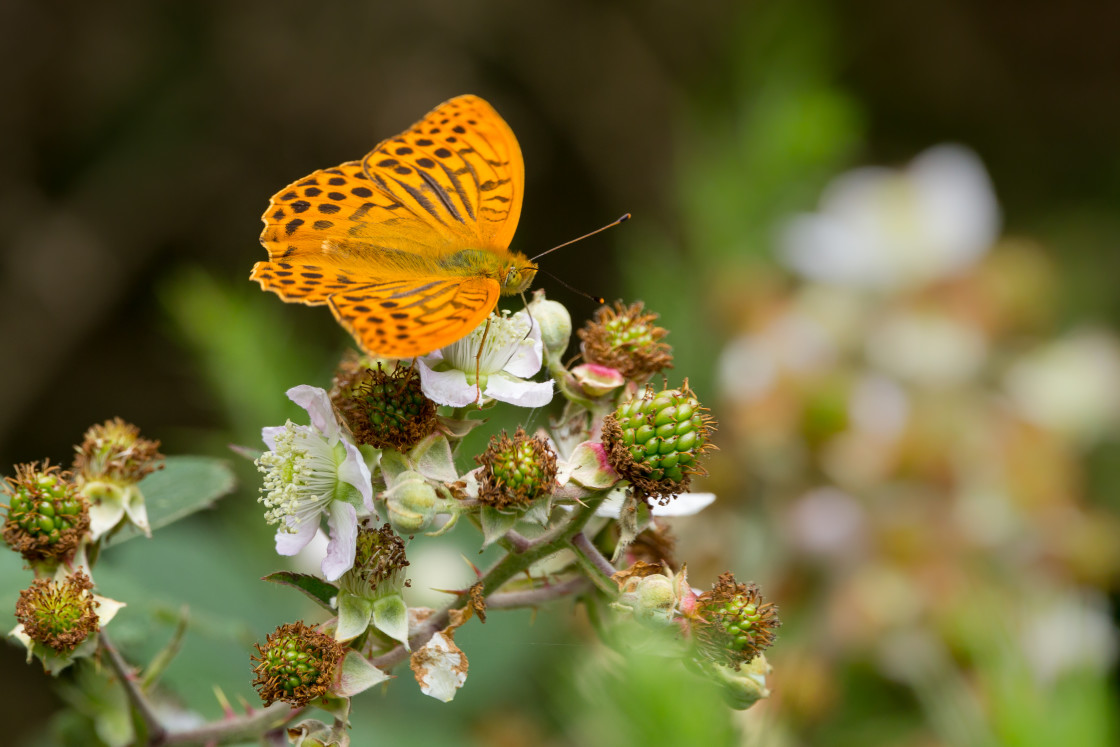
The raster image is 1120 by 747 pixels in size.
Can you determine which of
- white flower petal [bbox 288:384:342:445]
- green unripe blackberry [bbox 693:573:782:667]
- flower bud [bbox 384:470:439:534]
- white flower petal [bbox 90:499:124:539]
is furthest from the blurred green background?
white flower petal [bbox 288:384:342:445]

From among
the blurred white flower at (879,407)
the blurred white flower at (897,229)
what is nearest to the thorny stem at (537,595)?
the blurred white flower at (879,407)

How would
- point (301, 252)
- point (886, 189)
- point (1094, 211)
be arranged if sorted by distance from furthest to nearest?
point (1094, 211)
point (886, 189)
point (301, 252)

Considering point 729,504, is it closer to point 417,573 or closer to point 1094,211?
point 417,573

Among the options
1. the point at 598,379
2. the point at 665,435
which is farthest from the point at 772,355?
the point at 665,435

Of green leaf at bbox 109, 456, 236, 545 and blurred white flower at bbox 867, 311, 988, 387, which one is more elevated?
green leaf at bbox 109, 456, 236, 545

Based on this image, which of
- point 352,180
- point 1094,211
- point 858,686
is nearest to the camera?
point 352,180

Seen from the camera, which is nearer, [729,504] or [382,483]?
[382,483]

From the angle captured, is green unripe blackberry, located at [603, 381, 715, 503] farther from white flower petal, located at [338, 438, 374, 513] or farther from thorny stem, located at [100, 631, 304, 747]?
thorny stem, located at [100, 631, 304, 747]

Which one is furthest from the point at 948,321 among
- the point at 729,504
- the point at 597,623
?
the point at 597,623
